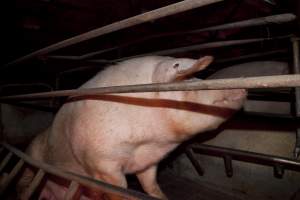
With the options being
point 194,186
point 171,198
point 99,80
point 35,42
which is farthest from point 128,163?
point 35,42

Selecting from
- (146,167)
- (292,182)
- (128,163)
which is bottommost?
(292,182)

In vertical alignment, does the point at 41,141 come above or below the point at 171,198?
above

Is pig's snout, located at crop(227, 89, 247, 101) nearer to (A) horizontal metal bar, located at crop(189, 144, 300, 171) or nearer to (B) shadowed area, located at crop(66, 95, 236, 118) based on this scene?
(B) shadowed area, located at crop(66, 95, 236, 118)

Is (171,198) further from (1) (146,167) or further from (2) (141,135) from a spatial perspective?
(2) (141,135)

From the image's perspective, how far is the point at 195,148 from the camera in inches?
83.6

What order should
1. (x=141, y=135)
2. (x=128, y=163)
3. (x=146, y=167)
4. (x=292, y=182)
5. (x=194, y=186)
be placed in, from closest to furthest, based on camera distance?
(x=141, y=135) → (x=128, y=163) → (x=146, y=167) → (x=292, y=182) → (x=194, y=186)

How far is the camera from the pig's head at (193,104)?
1.22 meters

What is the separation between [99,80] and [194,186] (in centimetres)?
128

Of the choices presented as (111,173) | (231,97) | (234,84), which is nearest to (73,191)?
(111,173)

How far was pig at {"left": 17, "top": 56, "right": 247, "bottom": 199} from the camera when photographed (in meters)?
1.24

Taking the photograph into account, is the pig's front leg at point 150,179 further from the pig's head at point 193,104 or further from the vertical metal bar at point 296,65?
the vertical metal bar at point 296,65

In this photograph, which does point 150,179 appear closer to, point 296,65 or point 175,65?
point 175,65

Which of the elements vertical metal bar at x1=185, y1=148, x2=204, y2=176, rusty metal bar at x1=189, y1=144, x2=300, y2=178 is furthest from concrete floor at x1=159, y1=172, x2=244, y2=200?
rusty metal bar at x1=189, y1=144, x2=300, y2=178

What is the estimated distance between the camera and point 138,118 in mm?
1336
